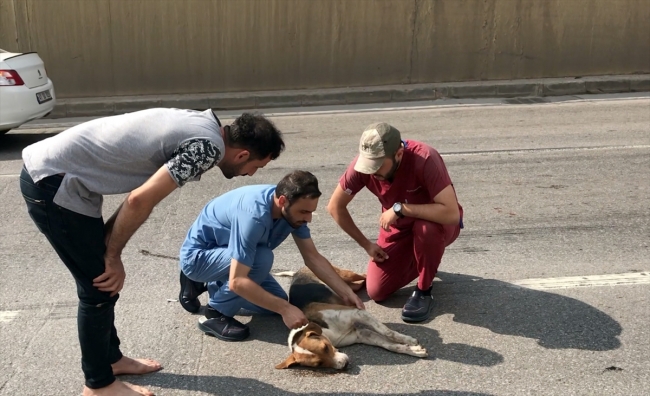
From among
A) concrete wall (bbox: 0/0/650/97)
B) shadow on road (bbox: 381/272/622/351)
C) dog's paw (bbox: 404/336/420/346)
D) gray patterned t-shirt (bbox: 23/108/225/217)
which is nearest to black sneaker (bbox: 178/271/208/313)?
shadow on road (bbox: 381/272/622/351)

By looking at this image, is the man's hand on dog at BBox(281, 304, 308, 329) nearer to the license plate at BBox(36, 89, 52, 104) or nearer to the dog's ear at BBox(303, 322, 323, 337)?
the dog's ear at BBox(303, 322, 323, 337)

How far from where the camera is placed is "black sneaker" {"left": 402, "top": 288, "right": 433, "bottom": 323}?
4.41 meters

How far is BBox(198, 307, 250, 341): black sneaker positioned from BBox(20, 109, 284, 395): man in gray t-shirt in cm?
100

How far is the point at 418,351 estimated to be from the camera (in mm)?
3986

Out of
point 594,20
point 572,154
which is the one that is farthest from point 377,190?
point 594,20

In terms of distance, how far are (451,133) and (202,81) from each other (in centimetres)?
598

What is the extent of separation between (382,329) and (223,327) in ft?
2.95

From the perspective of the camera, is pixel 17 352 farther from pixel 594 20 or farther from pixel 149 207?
pixel 594 20

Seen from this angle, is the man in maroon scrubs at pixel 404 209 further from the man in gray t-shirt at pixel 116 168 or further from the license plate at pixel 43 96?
the license plate at pixel 43 96

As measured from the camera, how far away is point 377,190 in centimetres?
465

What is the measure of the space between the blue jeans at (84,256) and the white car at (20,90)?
7.45m

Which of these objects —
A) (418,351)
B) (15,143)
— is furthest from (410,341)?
(15,143)

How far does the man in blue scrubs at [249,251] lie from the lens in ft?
12.4

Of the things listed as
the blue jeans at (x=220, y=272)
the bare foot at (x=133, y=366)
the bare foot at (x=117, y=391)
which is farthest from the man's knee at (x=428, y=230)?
the bare foot at (x=117, y=391)
